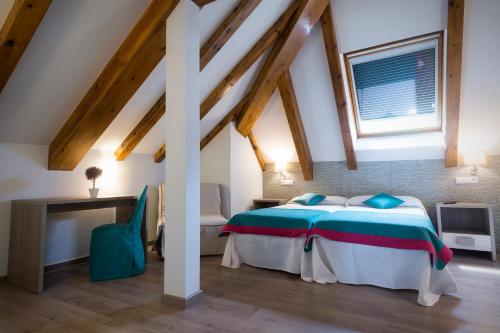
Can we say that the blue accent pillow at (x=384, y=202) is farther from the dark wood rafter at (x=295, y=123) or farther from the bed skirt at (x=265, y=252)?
the bed skirt at (x=265, y=252)

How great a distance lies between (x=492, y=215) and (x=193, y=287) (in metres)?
3.66

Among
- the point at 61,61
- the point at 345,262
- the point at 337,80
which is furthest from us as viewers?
the point at 337,80

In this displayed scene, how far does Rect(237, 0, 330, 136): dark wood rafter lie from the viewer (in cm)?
307

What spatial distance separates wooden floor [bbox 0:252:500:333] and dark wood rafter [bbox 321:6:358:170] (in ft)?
6.92

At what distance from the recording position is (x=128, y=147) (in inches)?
143

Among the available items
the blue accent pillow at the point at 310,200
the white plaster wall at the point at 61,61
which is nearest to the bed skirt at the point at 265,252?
the blue accent pillow at the point at 310,200

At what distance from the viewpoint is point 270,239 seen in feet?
10.0

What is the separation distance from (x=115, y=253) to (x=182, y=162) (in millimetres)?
1385

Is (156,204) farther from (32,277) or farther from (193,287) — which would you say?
(193,287)

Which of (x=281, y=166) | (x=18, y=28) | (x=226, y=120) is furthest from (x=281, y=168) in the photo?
(x=18, y=28)

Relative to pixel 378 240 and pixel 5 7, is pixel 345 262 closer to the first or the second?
pixel 378 240

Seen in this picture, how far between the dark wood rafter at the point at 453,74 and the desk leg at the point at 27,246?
4300 mm

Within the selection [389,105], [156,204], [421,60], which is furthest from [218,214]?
[421,60]

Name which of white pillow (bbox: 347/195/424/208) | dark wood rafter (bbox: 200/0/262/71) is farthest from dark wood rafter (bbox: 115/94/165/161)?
white pillow (bbox: 347/195/424/208)
